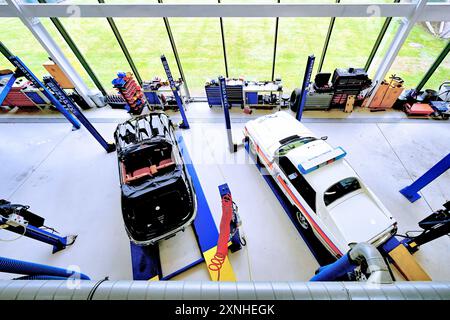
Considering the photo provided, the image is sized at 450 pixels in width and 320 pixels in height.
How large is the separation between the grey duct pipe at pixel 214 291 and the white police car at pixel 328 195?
5.82ft

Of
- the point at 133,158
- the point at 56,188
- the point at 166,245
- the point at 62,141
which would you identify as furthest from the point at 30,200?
the point at 166,245

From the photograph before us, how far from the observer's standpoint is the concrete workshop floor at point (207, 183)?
3691 millimetres

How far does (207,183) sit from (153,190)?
176 cm

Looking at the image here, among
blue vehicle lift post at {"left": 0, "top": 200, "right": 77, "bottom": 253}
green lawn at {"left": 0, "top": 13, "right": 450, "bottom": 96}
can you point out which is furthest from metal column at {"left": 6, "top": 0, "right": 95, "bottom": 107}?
blue vehicle lift post at {"left": 0, "top": 200, "right": 77, "bottom": 253}

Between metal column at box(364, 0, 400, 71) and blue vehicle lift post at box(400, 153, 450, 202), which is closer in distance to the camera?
blue vehicle lift post at box(400, 153, 450, 202)

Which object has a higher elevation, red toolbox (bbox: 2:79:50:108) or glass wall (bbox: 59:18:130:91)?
glass wall (bbox: 59:18:130:91)

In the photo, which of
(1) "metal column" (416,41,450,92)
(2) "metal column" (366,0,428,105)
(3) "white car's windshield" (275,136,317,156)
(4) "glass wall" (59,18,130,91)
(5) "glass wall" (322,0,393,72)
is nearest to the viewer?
(3) "white car's windshield" (275,136,317,156)

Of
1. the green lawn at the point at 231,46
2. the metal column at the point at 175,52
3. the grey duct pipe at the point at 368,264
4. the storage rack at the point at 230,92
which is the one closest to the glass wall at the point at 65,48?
the green lawn at the point at 231,46

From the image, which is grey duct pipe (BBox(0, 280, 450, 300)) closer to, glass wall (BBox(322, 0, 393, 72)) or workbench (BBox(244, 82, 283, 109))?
workbench (BBox(244, 82, 283, 109))

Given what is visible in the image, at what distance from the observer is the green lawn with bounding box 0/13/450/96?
5926 mm

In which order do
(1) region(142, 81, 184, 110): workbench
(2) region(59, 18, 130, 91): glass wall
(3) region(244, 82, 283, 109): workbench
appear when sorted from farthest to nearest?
(1) region(142, 81, 184, 110): workbench → (3) region(244, 82, 283, 109): workbench → (2) region(59, 18, 130, 91): glass wall

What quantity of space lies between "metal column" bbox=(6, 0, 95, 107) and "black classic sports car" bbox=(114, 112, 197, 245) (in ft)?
14.3

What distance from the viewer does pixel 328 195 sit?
331cm

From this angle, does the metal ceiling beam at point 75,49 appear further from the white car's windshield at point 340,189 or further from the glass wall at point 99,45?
the white car's windshield at point 340,189
